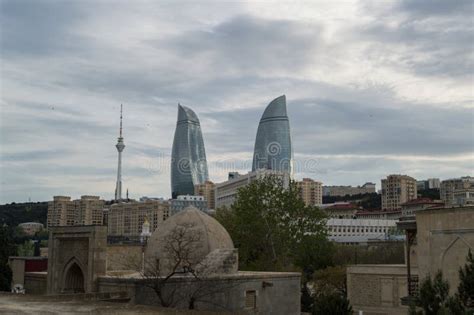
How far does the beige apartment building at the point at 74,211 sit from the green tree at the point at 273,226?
142046 mm

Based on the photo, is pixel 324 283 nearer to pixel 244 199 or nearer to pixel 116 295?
pixel 244 199

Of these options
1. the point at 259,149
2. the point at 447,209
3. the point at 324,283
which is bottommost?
the point at 324,283

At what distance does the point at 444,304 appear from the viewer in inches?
564

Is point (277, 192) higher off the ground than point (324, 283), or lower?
higher

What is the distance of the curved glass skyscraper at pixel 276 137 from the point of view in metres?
179

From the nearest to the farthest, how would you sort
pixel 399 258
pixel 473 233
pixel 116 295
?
1. pixel 473 233
2. pixel 116 295
3. pixel 399 258

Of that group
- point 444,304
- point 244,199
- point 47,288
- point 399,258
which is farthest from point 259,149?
point 444,304

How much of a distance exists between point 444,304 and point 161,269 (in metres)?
14.9

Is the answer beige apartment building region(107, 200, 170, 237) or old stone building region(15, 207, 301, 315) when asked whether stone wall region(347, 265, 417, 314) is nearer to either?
old stone building region(15, 207, 301, 315)

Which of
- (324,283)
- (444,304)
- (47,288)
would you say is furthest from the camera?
(324,283)

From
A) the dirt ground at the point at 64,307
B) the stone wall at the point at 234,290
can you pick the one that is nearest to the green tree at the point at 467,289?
the dirt ground at the point at 64,307

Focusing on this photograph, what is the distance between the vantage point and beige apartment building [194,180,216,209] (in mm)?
192625

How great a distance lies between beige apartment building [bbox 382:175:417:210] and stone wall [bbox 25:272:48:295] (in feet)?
453

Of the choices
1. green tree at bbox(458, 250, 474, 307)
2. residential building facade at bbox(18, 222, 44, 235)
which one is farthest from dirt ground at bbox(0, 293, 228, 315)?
residential building facade at bbox(18, 222, 44, 235)
